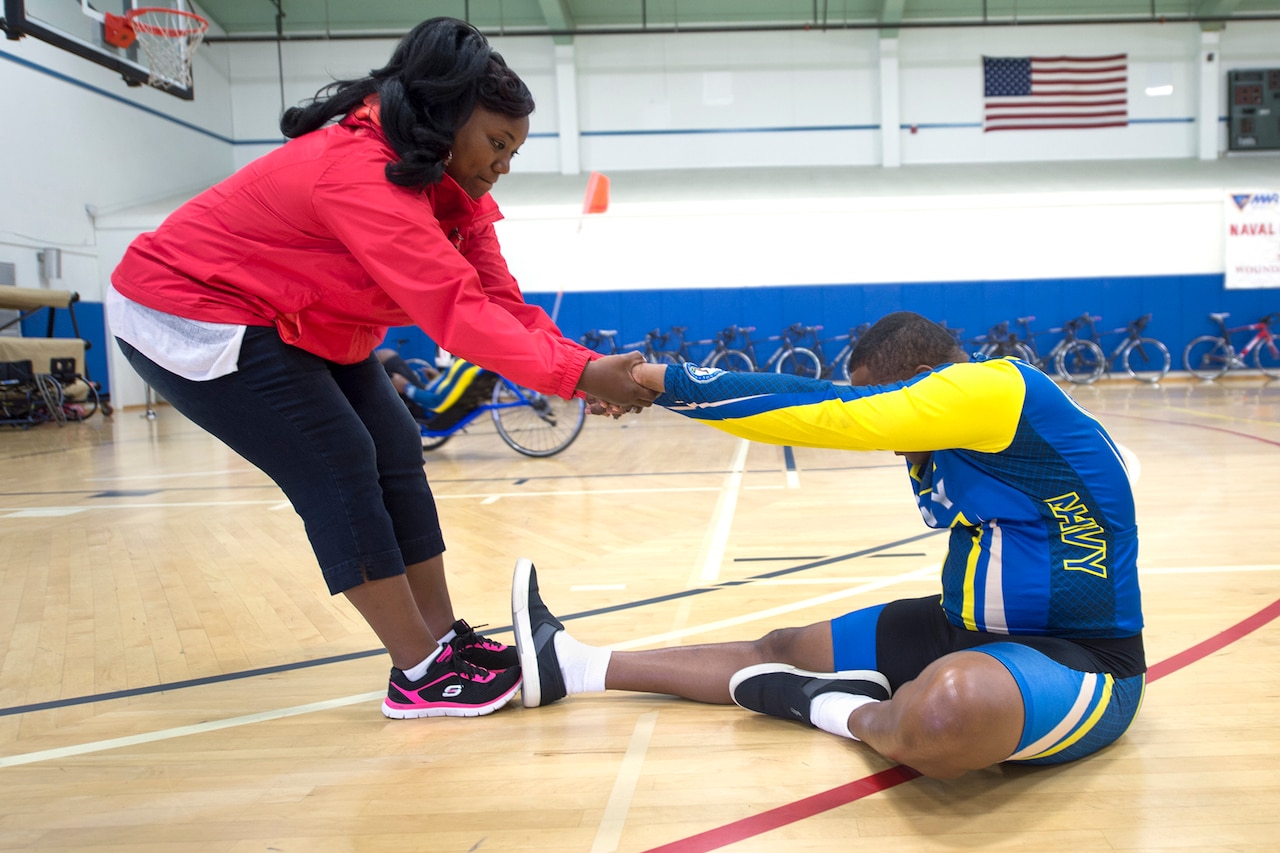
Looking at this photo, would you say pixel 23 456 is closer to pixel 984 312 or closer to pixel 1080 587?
pixel 1080 587

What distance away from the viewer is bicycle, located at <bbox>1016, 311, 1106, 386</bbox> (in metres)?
13.9

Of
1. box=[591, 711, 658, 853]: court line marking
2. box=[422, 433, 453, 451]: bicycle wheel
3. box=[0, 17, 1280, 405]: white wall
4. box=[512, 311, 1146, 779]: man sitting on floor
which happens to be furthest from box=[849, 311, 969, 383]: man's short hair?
box=[0, 17, 1280, 405]: white wall

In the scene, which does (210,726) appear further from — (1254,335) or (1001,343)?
(1254,335)

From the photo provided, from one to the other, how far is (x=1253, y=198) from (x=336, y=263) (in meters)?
16.0

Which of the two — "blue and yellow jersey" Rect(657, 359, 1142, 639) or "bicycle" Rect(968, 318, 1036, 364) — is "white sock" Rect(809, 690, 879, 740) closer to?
"blue and yellow jersey" Rect(657, 359, 1142, 639)

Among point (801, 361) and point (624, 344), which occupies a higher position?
point (624, 344)

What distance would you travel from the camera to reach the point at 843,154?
1633 centimetres

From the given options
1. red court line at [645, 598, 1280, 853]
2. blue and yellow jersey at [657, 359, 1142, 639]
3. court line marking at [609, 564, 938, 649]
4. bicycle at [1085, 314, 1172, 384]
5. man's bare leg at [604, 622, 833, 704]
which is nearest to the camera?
red court line at [645, 598, 1280, 853]

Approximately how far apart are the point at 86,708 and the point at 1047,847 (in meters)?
2.03

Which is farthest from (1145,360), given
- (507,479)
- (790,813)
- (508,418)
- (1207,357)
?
(790,813)

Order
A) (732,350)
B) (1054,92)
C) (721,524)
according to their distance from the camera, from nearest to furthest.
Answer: (721,524) < (732,350) < (1054,92)

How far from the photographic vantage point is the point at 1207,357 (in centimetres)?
1416

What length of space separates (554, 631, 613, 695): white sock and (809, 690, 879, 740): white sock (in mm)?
488

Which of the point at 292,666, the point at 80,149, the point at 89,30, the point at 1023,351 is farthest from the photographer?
the point at 1023,351
